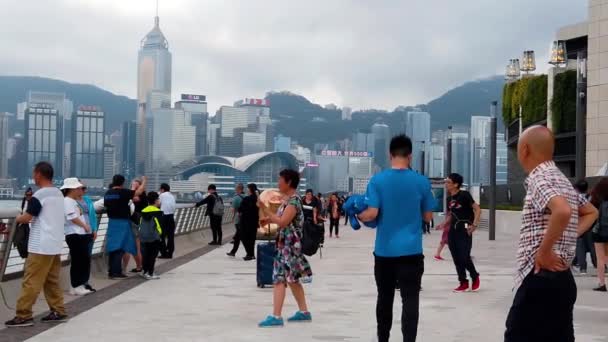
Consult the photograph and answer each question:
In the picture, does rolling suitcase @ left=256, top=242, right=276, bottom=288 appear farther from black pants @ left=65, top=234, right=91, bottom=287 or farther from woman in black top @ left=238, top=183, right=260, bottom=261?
woman in black top @ left=238, top=183, right=260, bottom=261

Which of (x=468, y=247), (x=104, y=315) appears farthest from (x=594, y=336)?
(x=104, y=315)

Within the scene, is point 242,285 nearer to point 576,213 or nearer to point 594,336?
point 594,336

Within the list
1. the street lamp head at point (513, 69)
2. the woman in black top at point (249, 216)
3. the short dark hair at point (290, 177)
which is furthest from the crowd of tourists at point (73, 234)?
the street lamp head at point (513, 69)

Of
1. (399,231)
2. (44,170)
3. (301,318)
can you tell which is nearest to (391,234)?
(399,231)

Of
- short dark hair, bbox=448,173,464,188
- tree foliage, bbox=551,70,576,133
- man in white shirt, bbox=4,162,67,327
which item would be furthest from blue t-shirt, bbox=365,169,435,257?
tree foliage, bbox=551,70,576,133

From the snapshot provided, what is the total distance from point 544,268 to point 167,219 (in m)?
15.4

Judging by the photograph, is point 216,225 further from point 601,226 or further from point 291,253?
point 291,253

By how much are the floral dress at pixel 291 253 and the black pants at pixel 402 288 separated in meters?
2.29

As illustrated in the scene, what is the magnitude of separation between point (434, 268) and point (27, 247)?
9.84 m

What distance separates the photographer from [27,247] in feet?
29.5

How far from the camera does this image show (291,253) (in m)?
9.45

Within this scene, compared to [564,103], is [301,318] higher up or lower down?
lower down

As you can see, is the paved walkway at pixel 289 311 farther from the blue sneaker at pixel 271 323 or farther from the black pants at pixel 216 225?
the black pants at pixel 216 225

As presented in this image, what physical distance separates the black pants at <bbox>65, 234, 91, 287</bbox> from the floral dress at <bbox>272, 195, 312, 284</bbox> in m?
2.83
